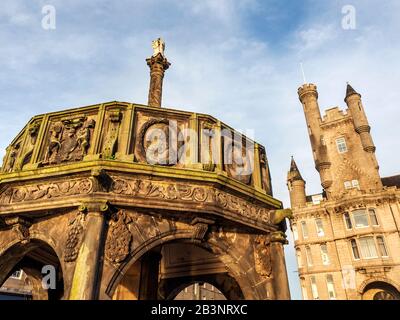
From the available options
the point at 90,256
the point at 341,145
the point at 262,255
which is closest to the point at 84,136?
the point at 90,256

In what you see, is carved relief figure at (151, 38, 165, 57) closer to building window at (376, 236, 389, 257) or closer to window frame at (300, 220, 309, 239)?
building window at (376, 236, 389, 257)

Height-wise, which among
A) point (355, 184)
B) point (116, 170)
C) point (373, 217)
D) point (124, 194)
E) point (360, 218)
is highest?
point (355, 184)

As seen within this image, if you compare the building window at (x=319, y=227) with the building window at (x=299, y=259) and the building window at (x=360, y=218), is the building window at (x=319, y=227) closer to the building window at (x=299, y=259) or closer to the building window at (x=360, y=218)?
the building window at (x=299, y=259)

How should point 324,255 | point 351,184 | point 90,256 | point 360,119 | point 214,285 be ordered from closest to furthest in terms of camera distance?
point 90,256, point 214,285, point 324,255, point 351,184, point 360,119

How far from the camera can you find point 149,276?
24.7ft

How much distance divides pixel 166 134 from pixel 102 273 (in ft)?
9.66

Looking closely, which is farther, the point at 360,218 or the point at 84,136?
the point at 360,218

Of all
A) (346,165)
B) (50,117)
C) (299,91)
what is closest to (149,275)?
(50,117)

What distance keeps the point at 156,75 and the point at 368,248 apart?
33.7m

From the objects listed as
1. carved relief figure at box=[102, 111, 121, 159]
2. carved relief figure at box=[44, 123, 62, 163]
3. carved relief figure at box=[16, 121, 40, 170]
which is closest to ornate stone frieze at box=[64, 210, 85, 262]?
carved relief figure at box=[102, 111, 121, 159]

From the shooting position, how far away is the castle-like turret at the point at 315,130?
43281mm

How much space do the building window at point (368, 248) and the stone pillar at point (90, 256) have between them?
1429 inches

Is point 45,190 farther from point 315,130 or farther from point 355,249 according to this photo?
point 315,130

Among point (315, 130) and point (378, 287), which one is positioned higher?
point (315, 130)
